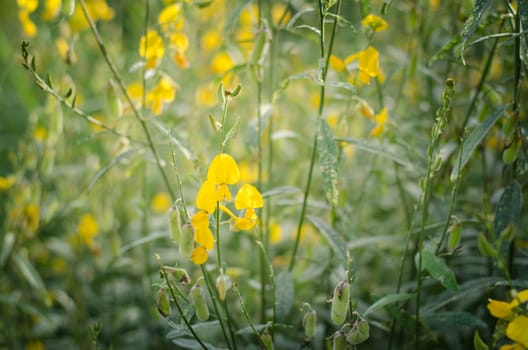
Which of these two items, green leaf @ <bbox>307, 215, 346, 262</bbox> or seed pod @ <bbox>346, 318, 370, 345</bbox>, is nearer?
seed pod @ <bbox>346, 318, 370, 345</bbox>

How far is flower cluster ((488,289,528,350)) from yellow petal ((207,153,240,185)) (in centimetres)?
43

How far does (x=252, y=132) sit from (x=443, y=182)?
1.75 ft

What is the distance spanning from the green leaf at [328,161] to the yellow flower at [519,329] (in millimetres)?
324

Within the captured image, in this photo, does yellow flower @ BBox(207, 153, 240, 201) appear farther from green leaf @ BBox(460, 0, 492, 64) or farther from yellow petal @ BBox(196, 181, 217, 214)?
green leaf @ BBox(460, 0, 492, 64)

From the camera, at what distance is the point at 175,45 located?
111 cm

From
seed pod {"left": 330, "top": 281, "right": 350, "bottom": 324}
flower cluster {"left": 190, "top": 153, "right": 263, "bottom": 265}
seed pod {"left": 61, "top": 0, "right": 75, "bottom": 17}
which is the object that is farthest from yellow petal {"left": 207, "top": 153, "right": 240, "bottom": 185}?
seed pod {"left": 61, "top": 0, "right": 75, "bottom": 17}

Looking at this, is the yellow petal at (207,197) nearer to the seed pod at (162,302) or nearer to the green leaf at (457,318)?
the seed pod at (162,302)

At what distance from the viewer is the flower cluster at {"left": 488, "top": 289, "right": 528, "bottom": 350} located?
0.69 m

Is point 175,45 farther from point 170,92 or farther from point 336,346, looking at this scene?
point 336,346

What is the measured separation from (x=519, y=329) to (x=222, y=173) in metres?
0.49

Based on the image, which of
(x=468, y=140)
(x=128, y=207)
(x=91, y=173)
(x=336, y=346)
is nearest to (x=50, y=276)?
(x=128, y=207)

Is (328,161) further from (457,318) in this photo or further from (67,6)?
(67,6)

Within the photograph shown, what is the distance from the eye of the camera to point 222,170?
0.75 metres

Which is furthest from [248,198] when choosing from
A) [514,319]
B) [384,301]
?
[514,319]
